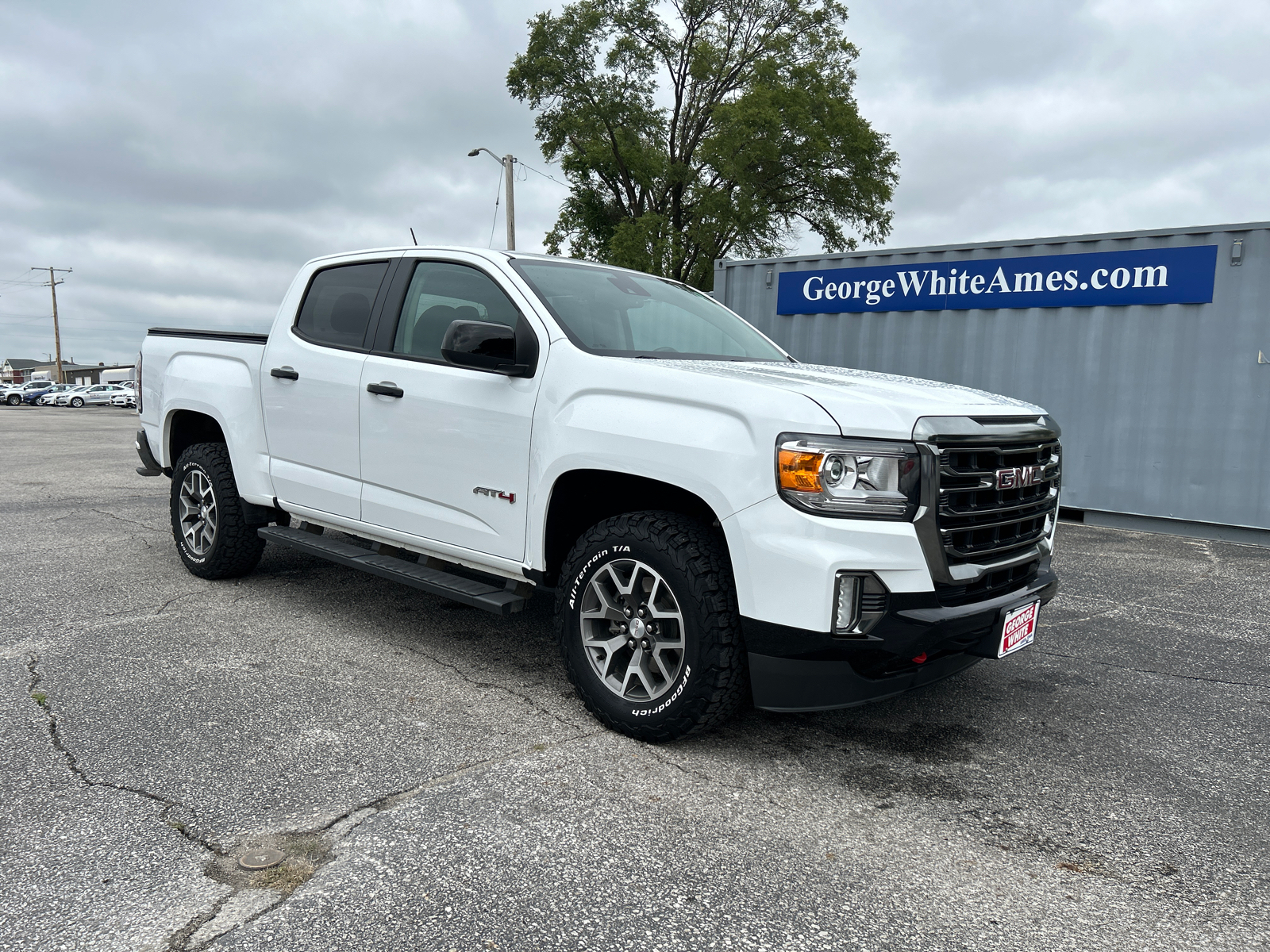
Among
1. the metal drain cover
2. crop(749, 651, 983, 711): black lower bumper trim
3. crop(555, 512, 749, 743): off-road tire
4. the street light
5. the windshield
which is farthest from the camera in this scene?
the street light

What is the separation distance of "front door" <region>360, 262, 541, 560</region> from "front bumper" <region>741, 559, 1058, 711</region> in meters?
1.19

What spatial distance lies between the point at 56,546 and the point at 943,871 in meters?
6.55

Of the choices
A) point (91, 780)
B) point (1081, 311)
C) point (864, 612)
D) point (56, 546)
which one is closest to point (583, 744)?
point (864, 612)

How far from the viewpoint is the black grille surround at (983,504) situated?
290 cm

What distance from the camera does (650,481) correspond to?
3.35 metres

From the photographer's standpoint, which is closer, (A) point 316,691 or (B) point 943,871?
(B) point 943,871

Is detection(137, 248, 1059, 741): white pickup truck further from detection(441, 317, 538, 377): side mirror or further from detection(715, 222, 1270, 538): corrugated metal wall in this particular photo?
detection(715, 222, 1270, 538): corrugated metal wall

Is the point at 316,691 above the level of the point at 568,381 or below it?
below

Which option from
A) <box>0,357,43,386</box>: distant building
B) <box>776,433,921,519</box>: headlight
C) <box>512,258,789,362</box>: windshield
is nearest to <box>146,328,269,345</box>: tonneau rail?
<box>512,258,789,362</box>: windshield

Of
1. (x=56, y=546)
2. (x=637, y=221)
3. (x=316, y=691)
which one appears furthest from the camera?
(x=637, y=221)

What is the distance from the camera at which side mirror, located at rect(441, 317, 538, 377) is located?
3469 mm

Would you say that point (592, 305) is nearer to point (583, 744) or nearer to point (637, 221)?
point (583, 744)

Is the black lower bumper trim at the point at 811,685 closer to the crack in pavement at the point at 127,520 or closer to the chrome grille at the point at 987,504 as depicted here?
the chrome grille at the point at 987,504

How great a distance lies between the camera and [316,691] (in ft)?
12.3
